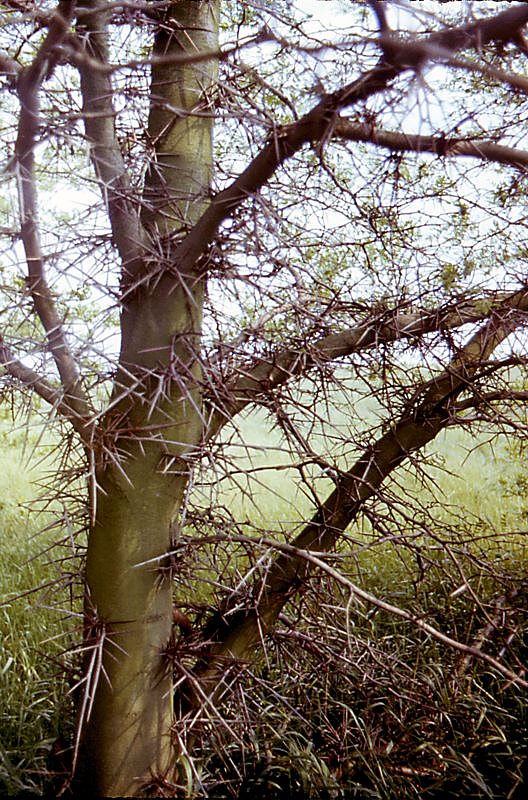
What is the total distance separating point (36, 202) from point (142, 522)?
71 cm

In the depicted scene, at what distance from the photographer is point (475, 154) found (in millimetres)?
1308

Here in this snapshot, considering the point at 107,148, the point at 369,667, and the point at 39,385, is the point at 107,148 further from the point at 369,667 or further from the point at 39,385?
the point at 369,667

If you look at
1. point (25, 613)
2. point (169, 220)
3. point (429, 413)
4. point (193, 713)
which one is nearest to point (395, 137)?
point (169, 220)

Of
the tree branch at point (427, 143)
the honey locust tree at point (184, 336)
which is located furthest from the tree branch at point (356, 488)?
the tree branch at point (427, 143)

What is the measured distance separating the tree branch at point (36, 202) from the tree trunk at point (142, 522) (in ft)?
0.41

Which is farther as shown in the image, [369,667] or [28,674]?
[28,674]

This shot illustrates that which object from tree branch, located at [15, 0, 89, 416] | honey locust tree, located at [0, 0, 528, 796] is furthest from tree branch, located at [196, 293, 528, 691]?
tree branch, located at [15, 0, 89, 416]

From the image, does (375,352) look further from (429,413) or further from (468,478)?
(468,478)

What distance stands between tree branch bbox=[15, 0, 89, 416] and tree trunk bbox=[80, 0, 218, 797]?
126 millimetres

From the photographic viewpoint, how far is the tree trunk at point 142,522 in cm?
157

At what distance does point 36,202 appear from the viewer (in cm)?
134

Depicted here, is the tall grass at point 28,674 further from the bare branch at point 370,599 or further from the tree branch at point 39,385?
the bare branch at point 370,599

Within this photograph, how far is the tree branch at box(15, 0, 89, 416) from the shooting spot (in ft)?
3.48

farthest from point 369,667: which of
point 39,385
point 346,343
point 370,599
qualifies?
point 39,385
